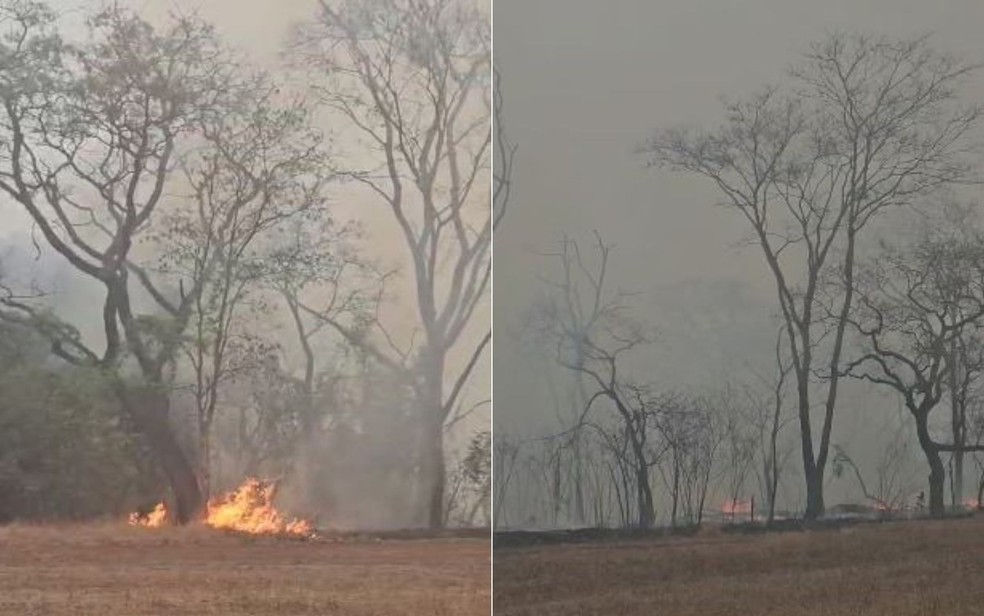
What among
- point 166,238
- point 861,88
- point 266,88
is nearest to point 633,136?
point 861,88

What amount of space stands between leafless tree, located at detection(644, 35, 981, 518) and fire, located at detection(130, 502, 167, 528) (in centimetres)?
172

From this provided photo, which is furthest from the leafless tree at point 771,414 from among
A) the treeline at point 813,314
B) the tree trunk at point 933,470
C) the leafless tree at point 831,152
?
the tree trunk at point 933,470

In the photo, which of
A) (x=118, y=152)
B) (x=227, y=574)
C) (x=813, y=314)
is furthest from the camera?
(x=813, y=314)

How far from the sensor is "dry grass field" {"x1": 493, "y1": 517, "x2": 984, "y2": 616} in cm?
321

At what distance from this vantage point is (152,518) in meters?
3.13

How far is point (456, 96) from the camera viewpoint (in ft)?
11.0

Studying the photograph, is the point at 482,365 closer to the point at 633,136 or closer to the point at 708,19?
the point at 633,136

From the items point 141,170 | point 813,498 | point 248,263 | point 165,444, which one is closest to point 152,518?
A: point 165,444

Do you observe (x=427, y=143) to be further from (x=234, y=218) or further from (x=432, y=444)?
(x=432, y=444)

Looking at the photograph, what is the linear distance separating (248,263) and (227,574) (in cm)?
86

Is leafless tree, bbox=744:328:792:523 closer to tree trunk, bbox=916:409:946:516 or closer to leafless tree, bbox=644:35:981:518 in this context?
leafless tree, bbox=644:35:981:518

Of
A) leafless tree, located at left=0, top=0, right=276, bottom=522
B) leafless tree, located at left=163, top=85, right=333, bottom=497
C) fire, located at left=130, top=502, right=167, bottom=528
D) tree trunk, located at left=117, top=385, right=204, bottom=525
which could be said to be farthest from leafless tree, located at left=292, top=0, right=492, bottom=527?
fire, located at left=130, top=502, right=167, bottom=528

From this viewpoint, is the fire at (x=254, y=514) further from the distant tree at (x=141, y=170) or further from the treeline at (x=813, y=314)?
the treeline at (x=813, y=314)

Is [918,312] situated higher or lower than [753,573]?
higher
